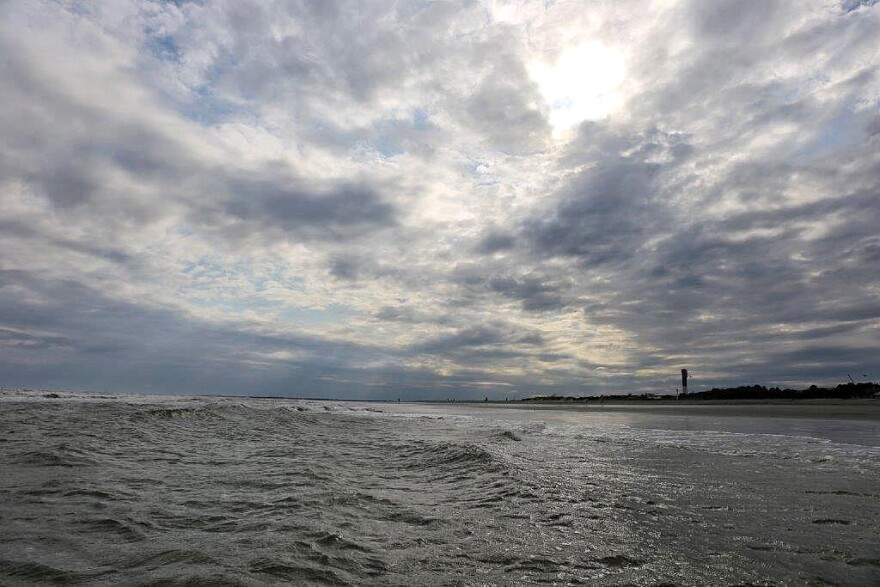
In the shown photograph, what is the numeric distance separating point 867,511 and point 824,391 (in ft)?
137

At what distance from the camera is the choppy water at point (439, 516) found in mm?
4301

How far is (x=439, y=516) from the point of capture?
6516 millimetres

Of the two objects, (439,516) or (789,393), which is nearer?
(439,516)

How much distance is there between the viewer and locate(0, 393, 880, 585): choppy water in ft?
14.1

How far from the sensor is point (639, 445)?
46.0ft

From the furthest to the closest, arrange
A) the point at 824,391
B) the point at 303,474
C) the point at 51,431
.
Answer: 1. the point at 824,391
2. the point at 51,431
3. the point at 303,474

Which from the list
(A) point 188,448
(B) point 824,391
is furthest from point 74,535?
(B) point 824,391

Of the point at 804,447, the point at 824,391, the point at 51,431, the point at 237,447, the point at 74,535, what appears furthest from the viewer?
the point at 824,391

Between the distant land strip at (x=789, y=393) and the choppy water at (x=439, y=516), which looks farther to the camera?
the distant land strip at (x=789, y=393)

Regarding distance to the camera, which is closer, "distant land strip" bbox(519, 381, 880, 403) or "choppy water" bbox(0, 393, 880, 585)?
"choppy water" bbox(0, 393, 880, 585)

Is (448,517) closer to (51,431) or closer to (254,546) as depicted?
(254,546)

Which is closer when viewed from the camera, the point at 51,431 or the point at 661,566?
the point at 661,566

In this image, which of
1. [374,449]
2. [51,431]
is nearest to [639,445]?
[374,449]

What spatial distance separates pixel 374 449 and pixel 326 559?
383 inches
